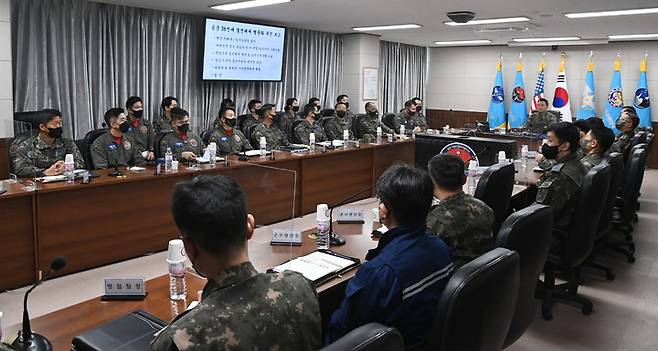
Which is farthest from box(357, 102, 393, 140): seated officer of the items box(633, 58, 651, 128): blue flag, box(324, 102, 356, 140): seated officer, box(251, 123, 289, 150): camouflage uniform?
box(633, 58, 651, 128): blue flag

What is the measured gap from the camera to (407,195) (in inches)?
70.1

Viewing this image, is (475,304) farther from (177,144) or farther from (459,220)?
(177,144)

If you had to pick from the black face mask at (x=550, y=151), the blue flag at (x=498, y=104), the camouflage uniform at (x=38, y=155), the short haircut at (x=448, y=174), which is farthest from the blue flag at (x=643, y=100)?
the camouflage uniform at (x=38, y=155)

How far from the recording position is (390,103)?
11250mm

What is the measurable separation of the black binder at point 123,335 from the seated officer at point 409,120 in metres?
7.52

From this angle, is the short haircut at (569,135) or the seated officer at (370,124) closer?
the short haircut at (569,135)

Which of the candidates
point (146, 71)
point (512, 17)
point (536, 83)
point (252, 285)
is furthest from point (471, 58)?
point (252, 285)

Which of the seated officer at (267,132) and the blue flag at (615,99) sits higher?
the blue flag at (615,99)

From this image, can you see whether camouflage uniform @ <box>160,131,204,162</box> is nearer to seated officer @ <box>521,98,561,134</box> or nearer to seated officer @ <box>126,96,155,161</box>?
seated officer @ <box>126,96,155,161</box>

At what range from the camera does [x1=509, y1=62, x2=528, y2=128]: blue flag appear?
11.0m

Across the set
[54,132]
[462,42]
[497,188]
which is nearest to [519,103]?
[462,42]

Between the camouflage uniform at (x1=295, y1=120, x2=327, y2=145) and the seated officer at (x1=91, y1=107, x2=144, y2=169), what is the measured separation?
247 cm

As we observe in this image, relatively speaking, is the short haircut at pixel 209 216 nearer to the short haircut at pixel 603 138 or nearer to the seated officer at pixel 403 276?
the seated officer at pixel 403 276

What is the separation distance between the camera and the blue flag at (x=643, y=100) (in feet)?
31.9
